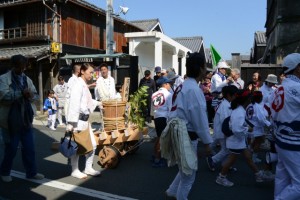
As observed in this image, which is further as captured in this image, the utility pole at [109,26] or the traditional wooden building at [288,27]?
the utility pole at [109,26]

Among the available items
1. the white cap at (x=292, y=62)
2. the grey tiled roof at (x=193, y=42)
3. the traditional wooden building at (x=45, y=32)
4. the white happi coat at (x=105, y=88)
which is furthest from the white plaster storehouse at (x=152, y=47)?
the white cap at (x=292, y=62)

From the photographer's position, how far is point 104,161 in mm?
5699

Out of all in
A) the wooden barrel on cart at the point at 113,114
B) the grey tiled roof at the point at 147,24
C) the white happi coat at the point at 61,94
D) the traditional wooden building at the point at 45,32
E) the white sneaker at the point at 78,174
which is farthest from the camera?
the grey tiled roof at the point at 147,24

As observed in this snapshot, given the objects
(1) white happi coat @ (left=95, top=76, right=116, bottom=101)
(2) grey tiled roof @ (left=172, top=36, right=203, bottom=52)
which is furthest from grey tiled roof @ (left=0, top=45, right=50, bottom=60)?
(2) grey tiled roof @ (left=172, top=36, right=203, bottom=52)

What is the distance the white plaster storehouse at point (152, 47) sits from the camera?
1761cm

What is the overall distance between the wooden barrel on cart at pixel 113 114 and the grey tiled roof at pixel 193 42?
2386 cm

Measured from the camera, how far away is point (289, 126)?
343 centimetres

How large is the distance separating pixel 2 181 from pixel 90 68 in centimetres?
235

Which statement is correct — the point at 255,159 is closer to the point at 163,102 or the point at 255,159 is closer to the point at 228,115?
the point at 228,115

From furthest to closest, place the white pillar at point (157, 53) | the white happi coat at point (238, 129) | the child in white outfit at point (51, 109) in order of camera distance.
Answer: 1. the white pillar at point (157, 53)
2. the child in white outfit at point (51, 109)
3. the white happi coat at point (238, 129)

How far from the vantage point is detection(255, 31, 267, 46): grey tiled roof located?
28766 mm

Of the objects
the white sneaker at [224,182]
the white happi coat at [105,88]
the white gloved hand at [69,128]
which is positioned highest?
the white happi coat at [105,88]

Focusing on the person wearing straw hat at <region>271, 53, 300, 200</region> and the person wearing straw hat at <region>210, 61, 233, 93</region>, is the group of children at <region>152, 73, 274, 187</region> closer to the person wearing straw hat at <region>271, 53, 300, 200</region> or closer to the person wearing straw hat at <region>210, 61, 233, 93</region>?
the person wearing straw hat at <region>271, 53, 300, 200</region>

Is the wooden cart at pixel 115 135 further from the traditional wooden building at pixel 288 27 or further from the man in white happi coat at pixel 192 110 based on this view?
the traditional wooden building at pixel 288 27
